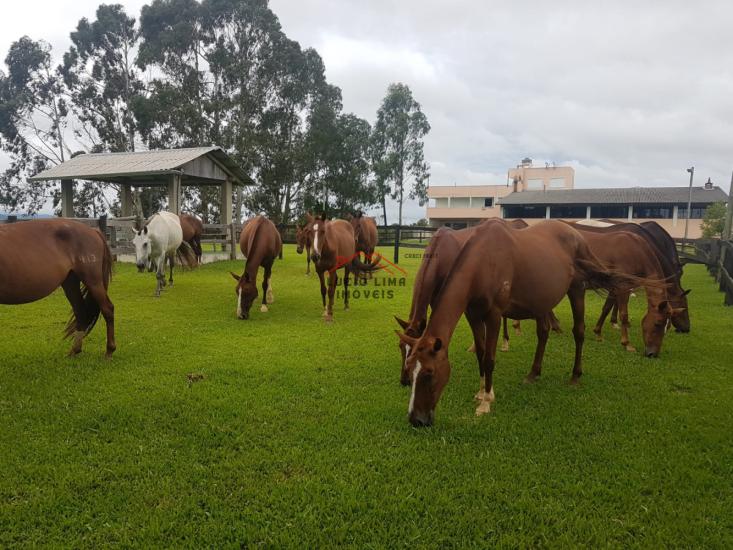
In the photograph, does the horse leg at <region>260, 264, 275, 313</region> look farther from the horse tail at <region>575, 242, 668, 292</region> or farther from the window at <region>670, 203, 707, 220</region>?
the window at <region>670, 203, 707, 220</region>

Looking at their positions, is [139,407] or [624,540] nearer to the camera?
[624,540]

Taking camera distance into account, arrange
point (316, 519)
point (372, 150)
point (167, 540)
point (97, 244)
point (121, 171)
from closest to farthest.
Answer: point (167, 540), point (316, 519), point (97, 244), point (121, 171), point (372, 150)

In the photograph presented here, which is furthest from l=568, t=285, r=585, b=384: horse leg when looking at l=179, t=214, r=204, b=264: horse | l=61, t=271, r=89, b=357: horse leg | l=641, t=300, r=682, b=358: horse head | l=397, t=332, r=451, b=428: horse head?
l=179, t=214, r=204, b=264: horse

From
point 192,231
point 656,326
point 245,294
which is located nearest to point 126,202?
point 192,231

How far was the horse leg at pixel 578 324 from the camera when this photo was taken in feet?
15.2

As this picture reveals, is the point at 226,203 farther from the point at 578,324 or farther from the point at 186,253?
the point at 578,324

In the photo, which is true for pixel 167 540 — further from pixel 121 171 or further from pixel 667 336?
pixel 121 171

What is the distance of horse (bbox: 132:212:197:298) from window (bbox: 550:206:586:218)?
37.5 m

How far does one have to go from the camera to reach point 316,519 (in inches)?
96.7

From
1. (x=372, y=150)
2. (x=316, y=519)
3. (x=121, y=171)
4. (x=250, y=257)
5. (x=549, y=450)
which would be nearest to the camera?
(x=316, y=519)

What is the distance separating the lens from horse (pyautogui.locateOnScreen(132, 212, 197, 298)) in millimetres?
9336

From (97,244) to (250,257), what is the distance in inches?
114

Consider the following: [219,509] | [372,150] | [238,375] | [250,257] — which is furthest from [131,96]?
[219,509]

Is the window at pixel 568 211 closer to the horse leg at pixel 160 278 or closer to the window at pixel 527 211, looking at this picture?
the window at pixel 527 211
